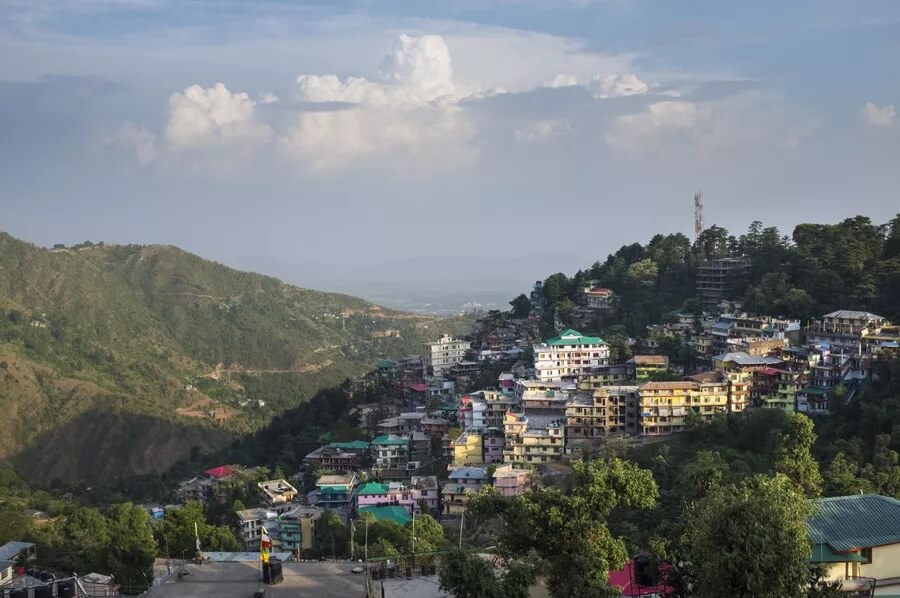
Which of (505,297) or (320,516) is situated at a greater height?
(505,297)

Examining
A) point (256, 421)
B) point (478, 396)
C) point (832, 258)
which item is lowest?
point (256, 421)

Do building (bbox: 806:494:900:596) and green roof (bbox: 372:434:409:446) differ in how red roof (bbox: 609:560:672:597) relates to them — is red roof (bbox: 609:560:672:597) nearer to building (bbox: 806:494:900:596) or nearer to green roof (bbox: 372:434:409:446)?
building (bbox: 806:494:900:596)

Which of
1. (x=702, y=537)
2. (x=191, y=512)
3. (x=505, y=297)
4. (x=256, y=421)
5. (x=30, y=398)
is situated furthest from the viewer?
(x=505, y=297)

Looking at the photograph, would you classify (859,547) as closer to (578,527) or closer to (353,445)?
(578,527)

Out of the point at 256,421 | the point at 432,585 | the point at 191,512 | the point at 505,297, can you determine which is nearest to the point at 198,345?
the point at 256,421

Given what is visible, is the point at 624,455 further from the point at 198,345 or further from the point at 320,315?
the point at 320,315

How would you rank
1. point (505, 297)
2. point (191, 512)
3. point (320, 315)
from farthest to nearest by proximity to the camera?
point (505, 297) → point (320, 315) → point (191, 512)

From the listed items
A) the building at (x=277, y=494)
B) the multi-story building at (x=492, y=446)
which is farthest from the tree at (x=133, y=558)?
the multi-story building at (x=492, y=446)
